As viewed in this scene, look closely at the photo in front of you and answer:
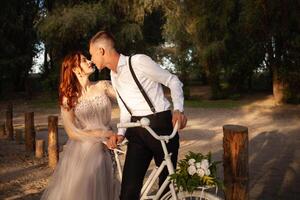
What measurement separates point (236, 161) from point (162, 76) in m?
1.05

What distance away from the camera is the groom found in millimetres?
3357

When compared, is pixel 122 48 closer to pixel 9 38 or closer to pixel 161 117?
pixel 9 38

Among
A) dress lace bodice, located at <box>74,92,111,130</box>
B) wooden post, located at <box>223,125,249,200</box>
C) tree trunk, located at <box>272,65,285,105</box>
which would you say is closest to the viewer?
wooden post, located at <box>223,125,249,200</box>

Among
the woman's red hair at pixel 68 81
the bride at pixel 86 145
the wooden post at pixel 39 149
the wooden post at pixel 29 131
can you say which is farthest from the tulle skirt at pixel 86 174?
the wooden post at pixel 29 131

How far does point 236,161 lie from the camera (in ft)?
12.5

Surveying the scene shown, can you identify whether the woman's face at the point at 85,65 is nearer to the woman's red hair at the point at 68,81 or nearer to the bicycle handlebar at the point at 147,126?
the woman's red hair at the point at 68,81

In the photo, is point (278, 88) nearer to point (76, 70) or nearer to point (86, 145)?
point (86, 145)

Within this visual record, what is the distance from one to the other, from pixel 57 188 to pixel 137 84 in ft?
4.72

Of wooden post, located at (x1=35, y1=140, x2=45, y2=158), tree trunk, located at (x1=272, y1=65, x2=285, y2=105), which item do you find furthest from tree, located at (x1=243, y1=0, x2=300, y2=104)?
wooden post, located at (x1=35, y1=140, x2=45, y2=158)

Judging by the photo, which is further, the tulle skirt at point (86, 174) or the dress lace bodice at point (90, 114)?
the tulle skirt at point (86, 174)

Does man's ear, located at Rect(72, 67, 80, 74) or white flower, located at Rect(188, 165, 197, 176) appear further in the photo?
man's ear, located at Rect(72, 67, 80, 74)

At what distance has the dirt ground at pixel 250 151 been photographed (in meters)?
6.82

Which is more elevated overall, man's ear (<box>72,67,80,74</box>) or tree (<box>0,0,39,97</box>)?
tree (<box>0,0,39,97</box>)

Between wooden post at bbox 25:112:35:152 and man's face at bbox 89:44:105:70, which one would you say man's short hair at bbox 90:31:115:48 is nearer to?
man's face at bbox 89:44:105:70
